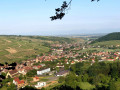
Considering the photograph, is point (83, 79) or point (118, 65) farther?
point (118, 65)

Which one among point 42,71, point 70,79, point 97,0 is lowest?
point 42,71

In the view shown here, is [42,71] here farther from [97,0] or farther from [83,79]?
[97,0]

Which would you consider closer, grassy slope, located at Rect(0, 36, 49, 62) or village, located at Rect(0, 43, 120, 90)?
village, located at Rect(0, 43, 120, 90)

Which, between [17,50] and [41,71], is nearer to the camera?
[41,71]

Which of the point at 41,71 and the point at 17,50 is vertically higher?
the point at 17,50

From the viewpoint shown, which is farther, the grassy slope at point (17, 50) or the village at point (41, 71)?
the grassy slope at point (17, 50)

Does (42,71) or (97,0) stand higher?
(97,0)

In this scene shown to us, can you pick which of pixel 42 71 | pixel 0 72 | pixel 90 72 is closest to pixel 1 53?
pixel 42 71

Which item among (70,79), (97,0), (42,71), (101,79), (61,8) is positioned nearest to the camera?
(97,0)

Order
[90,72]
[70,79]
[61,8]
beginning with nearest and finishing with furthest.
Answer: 1. [61,8]
2. [70,79]
3. [90,72]
